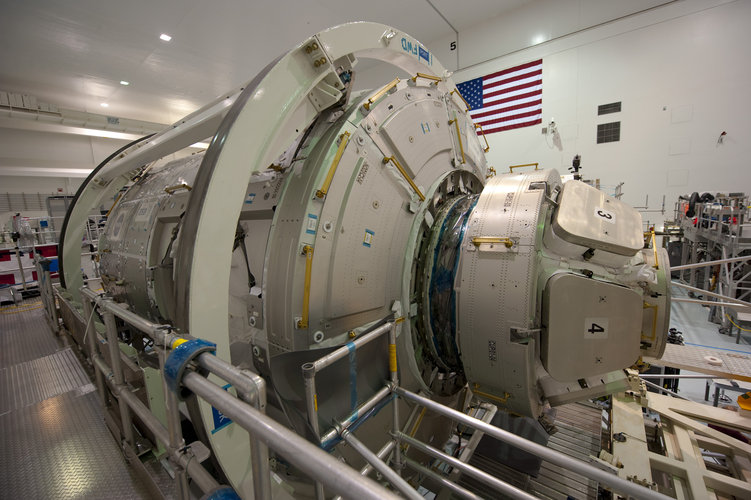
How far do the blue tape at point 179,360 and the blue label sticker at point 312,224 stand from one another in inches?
31.8

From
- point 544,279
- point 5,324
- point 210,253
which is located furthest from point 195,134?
point 5,324

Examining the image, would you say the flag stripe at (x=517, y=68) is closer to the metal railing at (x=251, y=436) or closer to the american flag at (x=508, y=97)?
the american flag at (x=508, y=97)

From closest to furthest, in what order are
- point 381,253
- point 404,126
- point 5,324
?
Answer: 1. point 381,253
2. point 404,126
3. point 5,324

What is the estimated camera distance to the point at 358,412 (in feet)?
5.24

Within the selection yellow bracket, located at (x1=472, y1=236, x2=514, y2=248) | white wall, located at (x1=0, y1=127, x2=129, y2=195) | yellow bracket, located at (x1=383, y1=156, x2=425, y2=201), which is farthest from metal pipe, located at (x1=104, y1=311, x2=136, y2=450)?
white wall, located at (x1=0, y1=127, x2=129, y2=195)

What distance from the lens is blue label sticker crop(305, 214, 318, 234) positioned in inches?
63.9

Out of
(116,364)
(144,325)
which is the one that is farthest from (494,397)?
(116,364)

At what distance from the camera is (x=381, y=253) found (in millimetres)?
Result: 1969

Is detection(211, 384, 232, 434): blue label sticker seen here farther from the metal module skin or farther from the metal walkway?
the metal walkway

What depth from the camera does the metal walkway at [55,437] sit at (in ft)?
5.32

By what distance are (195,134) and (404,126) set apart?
1447mm

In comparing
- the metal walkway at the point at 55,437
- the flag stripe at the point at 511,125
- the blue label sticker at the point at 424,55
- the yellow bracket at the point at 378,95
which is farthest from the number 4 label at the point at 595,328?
the flag stripe at the point at 511,125

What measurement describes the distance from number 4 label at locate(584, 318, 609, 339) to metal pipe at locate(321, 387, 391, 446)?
1.17 meters

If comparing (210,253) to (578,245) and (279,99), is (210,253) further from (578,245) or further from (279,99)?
(578,245)
